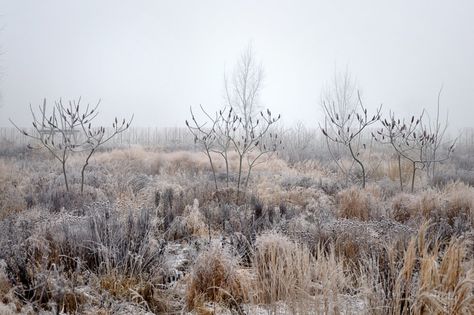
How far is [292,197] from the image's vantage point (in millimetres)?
6930

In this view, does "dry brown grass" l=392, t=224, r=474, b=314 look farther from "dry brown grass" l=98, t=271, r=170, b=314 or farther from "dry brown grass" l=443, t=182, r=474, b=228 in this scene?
"dry brown grass" l=443, t=182, r=474, b=228

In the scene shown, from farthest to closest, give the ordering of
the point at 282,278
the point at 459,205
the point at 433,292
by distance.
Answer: the point at 459,205 → the point at 282,278 → the point at 433,292

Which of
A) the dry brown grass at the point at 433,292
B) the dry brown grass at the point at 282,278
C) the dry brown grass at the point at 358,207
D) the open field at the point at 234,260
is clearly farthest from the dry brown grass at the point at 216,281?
the dry brown grass at the point at 358,207

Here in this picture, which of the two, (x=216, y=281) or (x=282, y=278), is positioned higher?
(x=282, y=278)

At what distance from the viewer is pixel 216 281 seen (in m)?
2.90

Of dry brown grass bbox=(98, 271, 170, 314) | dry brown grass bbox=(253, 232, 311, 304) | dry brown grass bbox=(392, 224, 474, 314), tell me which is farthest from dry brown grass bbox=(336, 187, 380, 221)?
dry brown grass bbox=(98, 271, 170, 314)

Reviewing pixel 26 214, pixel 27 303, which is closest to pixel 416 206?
pixel 27 303

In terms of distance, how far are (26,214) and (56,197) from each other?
3.81ft

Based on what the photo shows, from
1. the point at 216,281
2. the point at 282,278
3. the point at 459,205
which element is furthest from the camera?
the point at 459,205

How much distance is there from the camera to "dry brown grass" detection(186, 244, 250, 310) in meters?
2.76

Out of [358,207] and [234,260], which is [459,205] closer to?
[358,207]

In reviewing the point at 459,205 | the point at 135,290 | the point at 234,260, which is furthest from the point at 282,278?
the point at 459,205

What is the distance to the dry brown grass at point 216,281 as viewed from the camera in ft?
9.05

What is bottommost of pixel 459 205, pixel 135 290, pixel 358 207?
pixel 135 290
